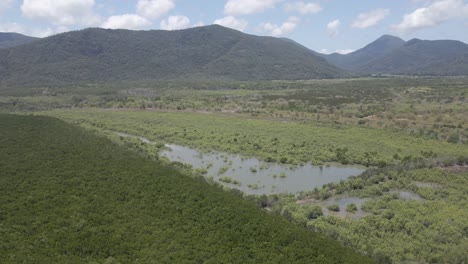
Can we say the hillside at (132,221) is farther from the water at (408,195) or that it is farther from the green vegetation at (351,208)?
the water at (408,195)

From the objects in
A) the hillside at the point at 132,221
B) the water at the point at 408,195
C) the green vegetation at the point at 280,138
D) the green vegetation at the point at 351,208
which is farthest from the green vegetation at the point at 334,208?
the green vegetation at the point at 280,138

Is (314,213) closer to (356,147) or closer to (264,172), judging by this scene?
(264,172)

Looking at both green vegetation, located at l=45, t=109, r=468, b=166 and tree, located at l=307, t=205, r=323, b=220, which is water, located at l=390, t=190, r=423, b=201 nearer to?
tree, located at l=307, t=205, r=323, b=220

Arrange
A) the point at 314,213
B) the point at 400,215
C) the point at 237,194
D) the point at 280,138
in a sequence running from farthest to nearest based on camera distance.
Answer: the point at 280,138 → the point at 237,194 → the point at 314,213 → the point at 400,215

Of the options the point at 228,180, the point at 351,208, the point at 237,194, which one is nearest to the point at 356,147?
the point at 228,180

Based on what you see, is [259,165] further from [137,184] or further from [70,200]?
[70,200]

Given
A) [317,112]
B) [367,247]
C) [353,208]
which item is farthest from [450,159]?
[317,112]
